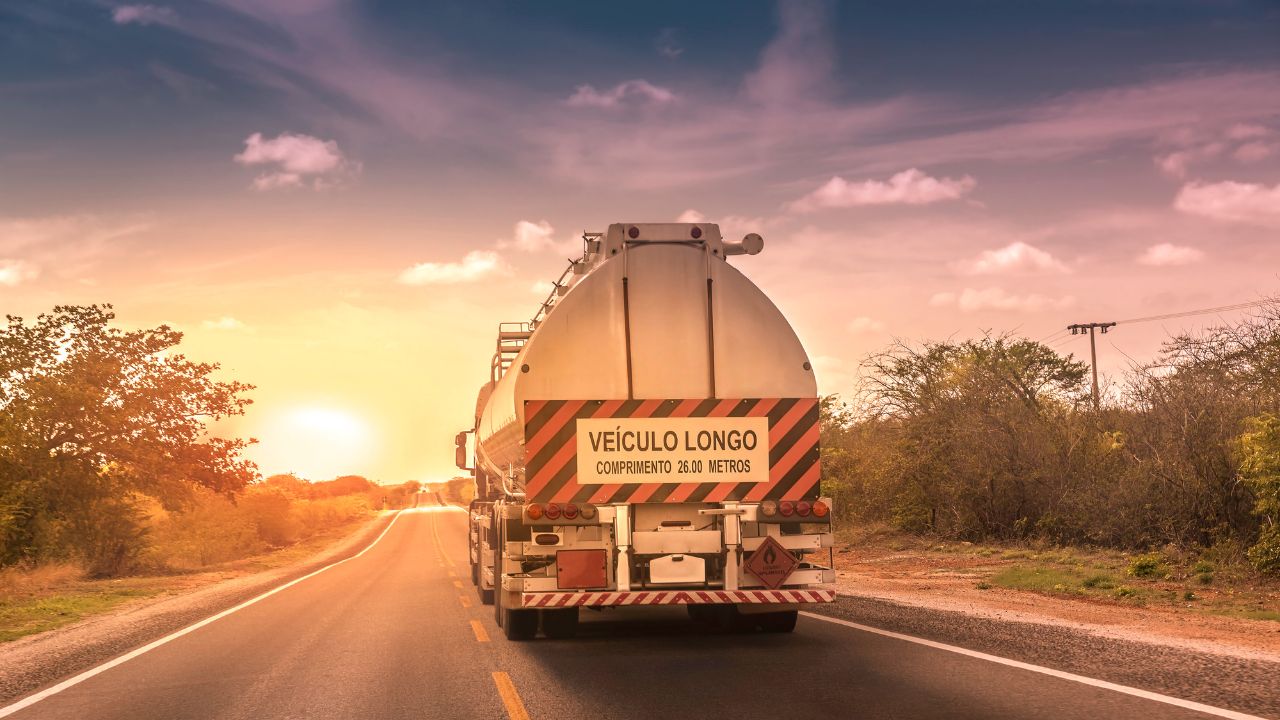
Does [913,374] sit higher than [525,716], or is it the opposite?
[913,374]

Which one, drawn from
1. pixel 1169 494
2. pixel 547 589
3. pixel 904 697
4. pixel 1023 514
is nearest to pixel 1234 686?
pixel 904 697

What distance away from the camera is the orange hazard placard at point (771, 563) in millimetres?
9797

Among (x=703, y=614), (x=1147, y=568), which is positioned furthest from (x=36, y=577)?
(x=1147, y=568)

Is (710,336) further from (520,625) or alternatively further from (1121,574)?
(1121,574)

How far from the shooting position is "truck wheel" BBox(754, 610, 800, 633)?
1088 cm

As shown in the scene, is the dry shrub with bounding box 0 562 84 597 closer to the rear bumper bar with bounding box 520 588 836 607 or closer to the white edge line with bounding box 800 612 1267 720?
the rear bumper bar with bounding box 520 588 836 607

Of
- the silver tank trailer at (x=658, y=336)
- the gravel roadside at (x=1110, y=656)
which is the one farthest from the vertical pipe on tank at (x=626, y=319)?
the gravel roadside at (x=1110, y=656)

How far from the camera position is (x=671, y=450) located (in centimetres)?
988

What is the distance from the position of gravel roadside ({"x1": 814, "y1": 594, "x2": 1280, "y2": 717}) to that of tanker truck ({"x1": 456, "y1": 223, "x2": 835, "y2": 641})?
5.59 feet

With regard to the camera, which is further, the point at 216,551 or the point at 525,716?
the point at 216,551

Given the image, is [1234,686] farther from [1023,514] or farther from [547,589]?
[1023,514]

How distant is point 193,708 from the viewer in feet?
24.9

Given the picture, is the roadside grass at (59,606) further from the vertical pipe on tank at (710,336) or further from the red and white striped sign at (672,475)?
the vertical pipe on tank at (710,336)

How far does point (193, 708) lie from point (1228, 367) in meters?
16.7
